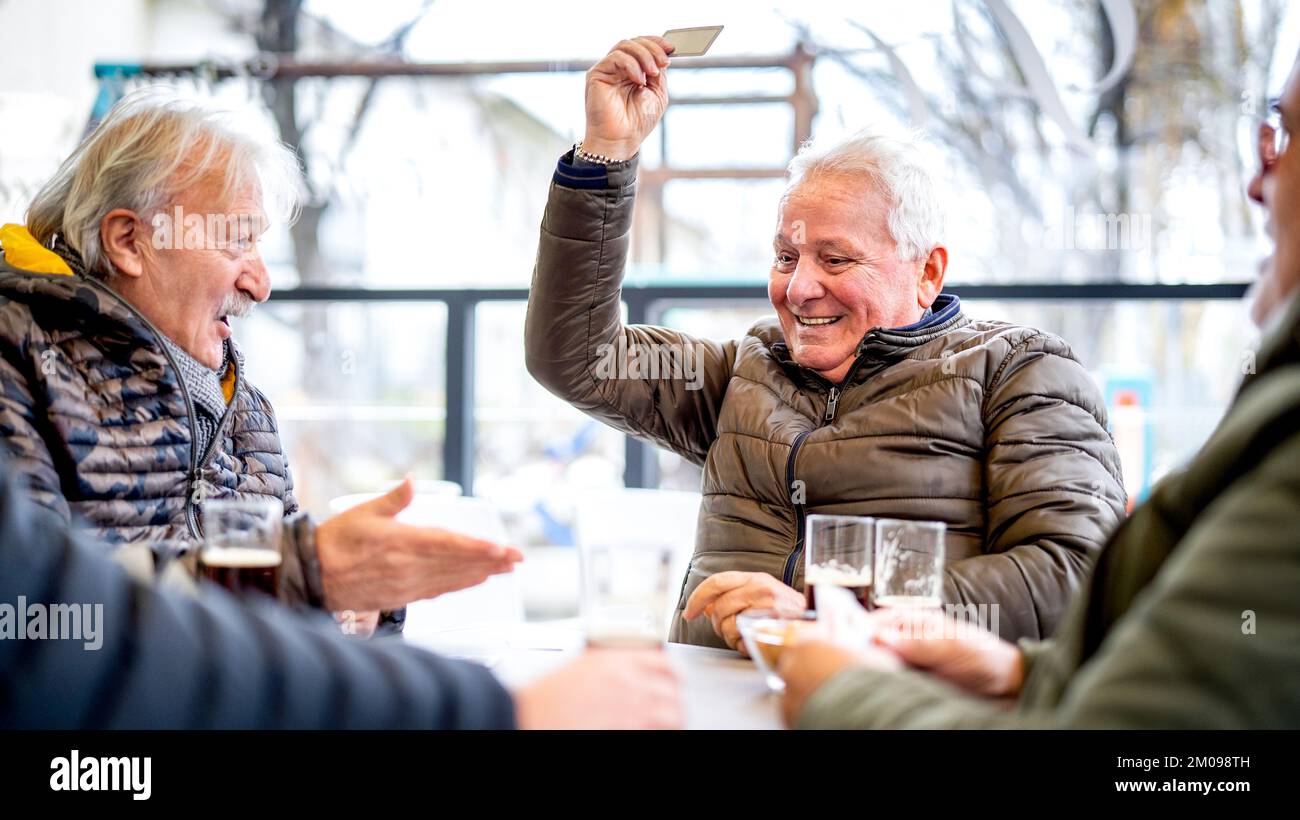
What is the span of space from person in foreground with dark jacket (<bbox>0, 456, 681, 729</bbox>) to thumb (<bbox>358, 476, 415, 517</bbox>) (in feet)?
1.30

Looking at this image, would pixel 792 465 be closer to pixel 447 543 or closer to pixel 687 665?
pixel 687 665

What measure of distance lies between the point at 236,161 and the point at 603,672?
123 centimetres

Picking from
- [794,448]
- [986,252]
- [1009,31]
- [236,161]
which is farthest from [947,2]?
[236,161]

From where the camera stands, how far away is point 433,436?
3.65m

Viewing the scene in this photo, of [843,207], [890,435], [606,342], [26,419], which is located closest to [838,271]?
[843,207]

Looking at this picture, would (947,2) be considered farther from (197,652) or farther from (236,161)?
(197,652)

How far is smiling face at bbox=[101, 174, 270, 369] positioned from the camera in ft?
5.31

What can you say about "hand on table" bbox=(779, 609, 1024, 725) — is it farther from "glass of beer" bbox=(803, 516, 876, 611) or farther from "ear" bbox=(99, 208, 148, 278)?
"ear" bbox=(99, 208, 148, 278)

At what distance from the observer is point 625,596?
97 centimetres

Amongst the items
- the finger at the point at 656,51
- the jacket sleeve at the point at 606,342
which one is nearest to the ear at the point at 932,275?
the jacket sleeve at the point at 606,342

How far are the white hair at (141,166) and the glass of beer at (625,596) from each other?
99 cm

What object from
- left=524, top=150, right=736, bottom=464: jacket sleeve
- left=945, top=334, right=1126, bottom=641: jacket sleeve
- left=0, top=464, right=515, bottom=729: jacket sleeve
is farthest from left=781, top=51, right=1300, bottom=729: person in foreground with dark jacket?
left=524, top=150, right=736, bottom=464: jacket sleeve

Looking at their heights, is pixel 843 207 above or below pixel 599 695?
above

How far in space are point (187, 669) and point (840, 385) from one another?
1.34 metres
